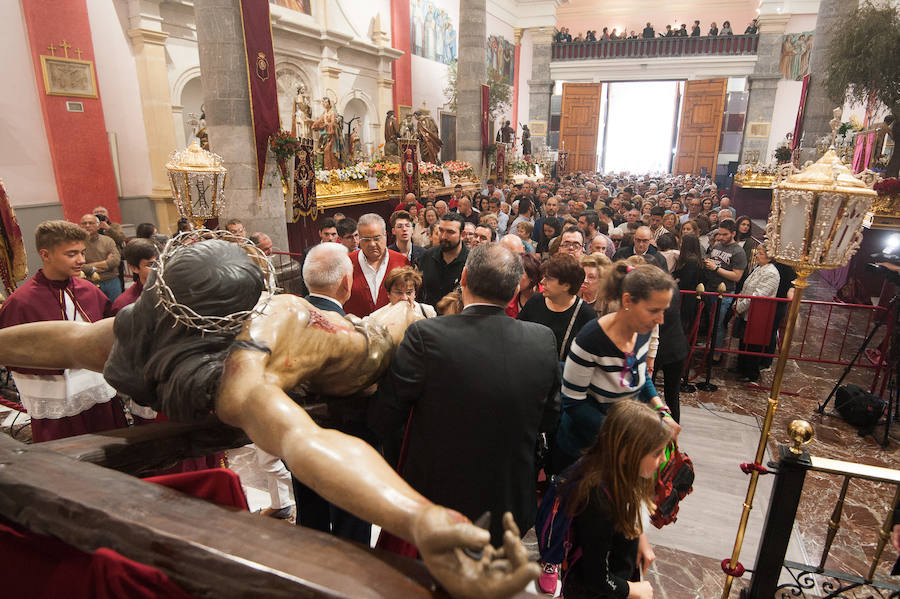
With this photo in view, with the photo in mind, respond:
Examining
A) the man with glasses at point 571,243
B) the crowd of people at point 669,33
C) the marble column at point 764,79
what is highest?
the crowd of people at point 669,33

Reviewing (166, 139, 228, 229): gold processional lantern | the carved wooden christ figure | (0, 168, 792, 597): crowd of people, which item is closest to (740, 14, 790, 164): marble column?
(0, 168, 792, 597): crowd of people

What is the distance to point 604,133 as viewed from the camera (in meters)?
28.8

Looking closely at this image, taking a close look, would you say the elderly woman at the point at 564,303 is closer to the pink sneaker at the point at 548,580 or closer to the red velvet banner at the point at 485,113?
the pink sneaker at the point at 548,580

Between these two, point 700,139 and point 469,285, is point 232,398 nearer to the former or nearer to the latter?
point 469,285

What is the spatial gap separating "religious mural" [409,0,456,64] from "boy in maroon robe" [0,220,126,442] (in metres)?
17.9

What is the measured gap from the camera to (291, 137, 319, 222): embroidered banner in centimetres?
802

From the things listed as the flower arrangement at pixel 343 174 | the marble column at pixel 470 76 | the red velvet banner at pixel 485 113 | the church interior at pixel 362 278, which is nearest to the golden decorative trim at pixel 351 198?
the church interior at pixel 362 278

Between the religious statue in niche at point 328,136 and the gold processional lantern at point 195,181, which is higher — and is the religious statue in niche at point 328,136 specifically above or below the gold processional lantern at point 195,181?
above

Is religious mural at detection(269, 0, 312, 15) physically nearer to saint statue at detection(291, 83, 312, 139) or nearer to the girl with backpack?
saint statue at detection(291, 83, 312, 139)

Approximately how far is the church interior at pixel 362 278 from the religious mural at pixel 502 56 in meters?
4.93

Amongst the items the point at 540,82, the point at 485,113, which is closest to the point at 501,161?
the point at 485,113

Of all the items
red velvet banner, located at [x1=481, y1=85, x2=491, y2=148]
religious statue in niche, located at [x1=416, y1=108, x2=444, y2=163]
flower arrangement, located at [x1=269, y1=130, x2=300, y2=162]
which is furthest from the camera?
religious statue in niche, located at [x1=416, y1=108, x2=444, y2=163]

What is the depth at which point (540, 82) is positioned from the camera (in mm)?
25328

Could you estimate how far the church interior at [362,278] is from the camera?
100 cm
